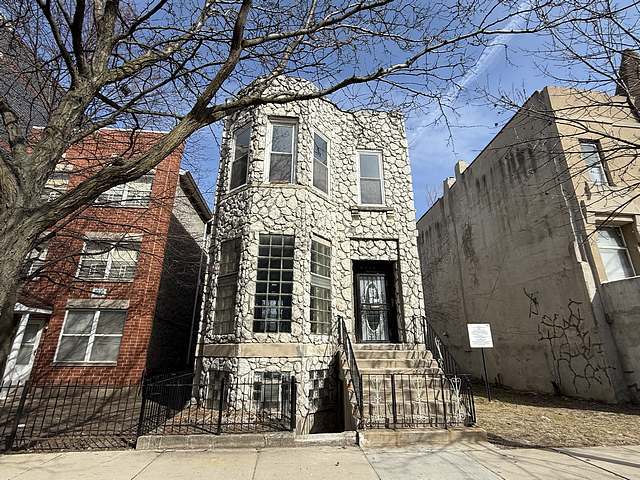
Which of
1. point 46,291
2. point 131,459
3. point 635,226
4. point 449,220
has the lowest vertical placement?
point 131,459

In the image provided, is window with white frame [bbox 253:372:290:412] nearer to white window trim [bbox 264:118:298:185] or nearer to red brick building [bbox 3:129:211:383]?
white window trim [bbox 264:118:298:185]

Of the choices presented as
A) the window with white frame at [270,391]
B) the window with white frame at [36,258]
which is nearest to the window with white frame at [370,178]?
the window with white frame at [270,391]

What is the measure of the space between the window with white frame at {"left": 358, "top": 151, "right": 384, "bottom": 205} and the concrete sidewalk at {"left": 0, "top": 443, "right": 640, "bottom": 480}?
748cm

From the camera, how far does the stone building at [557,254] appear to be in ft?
29.3

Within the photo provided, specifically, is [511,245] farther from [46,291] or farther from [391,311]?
[46,291]

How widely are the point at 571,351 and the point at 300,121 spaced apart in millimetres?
10888

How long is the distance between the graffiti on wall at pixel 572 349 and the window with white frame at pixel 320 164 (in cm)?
843

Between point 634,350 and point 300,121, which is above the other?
point 300,121

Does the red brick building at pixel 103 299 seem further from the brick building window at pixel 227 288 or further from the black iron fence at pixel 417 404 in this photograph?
the black iron fence at pixel 417 404

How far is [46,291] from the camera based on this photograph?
38.8 feet

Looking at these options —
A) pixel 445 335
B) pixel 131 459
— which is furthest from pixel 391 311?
pixel 445 335

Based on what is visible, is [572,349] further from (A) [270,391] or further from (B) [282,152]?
(B) [282,152]

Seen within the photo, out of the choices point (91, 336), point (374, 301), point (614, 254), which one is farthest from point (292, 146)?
point (614, 254)

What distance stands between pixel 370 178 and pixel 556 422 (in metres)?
8.19
